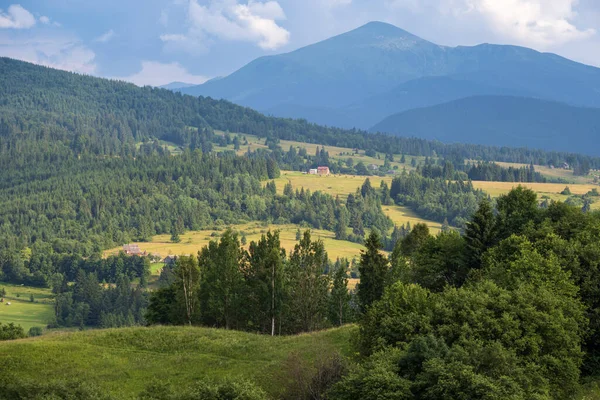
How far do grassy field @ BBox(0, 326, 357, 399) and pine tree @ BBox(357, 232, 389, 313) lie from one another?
7.21 m

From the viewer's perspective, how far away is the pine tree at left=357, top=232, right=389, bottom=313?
64.8m

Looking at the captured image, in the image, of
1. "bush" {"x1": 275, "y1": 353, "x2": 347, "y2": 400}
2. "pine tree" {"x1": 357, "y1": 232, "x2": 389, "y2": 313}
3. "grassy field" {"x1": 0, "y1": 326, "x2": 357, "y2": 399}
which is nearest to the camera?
"bush" {"x1": 275, "y1": 353, "x2": 347, "y2": 400}

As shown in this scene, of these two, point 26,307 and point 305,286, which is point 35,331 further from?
point 305,286

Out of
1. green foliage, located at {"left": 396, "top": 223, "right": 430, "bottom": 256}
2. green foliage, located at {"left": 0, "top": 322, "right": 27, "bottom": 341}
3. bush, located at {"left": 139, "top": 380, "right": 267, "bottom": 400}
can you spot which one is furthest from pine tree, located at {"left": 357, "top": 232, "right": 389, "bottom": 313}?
green foliage, located at {"left": 0, "top": 322, "right": 27, "bottom": 341}

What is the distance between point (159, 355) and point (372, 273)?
22195 millimetres

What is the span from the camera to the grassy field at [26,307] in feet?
433

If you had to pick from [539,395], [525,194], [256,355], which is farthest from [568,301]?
[525,194]

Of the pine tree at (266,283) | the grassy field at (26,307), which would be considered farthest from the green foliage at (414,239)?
the grassy field at (26,307)

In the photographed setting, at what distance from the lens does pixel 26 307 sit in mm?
146000

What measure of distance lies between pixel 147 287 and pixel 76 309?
1935 centimetres

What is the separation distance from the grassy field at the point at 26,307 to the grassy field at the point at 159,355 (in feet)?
251

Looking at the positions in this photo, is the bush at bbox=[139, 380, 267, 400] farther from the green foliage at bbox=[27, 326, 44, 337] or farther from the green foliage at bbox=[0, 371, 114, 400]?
the green foliage at bbox=[27, 326, 44, 337]

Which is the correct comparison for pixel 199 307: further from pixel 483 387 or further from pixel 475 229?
pixel 483 387

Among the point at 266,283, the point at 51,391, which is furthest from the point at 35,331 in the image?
the point at 51,391
